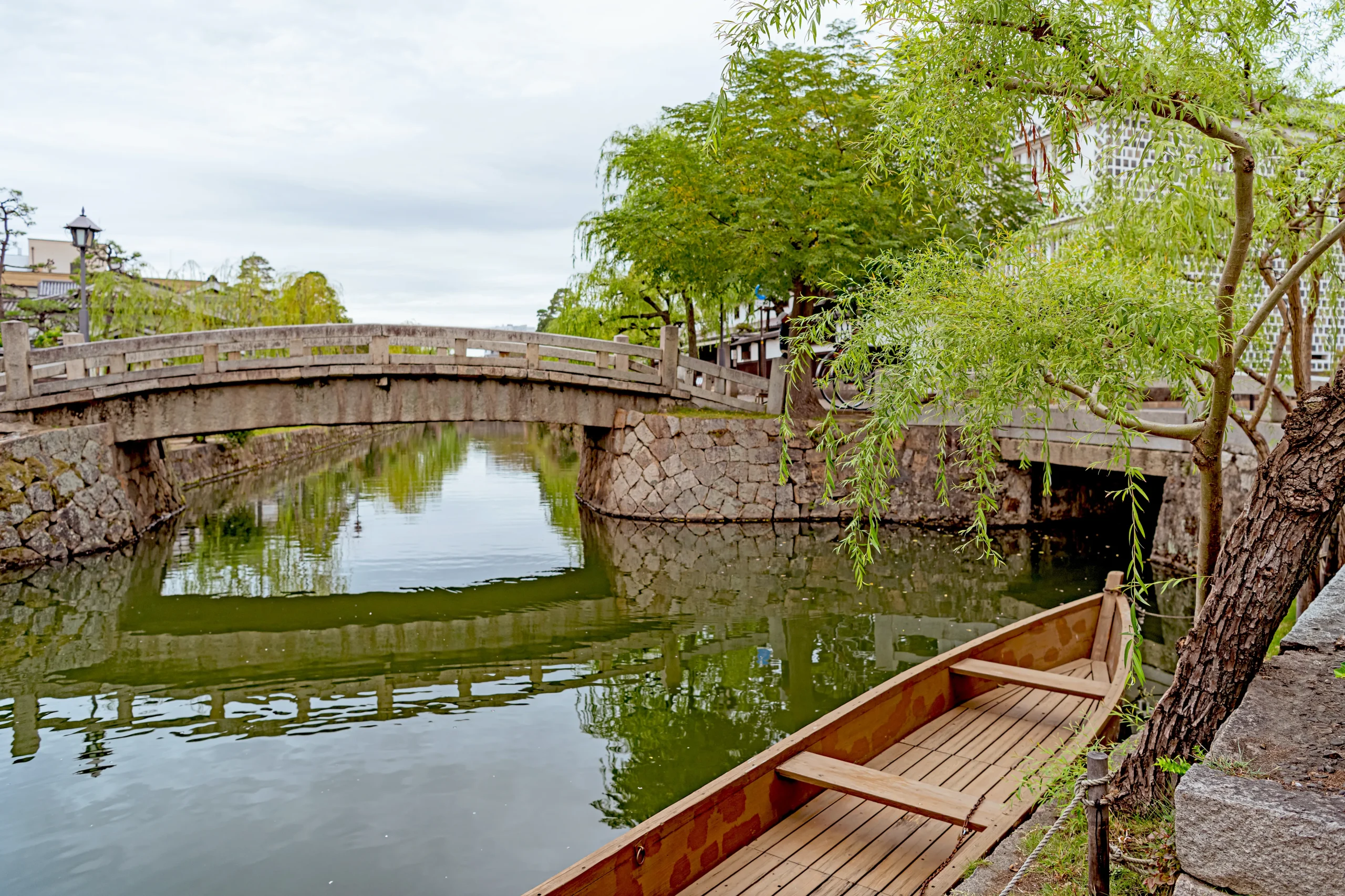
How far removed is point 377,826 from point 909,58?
488cm

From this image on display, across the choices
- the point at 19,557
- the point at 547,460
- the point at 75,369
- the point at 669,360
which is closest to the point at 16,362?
the point at 75,369

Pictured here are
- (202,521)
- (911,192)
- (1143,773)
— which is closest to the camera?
(1143,773)

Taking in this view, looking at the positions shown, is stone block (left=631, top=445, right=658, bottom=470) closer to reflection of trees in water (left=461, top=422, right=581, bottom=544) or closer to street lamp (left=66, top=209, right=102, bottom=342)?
reflection of trees in water (left=461, top=422, right=581, bottom=544)

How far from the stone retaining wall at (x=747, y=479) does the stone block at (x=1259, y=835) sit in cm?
1315

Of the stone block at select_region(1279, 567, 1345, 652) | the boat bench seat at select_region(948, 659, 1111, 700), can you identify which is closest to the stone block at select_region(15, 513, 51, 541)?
the boat bench seat at select_region(948, 659, 1111, 700)

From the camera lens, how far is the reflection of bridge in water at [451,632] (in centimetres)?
750

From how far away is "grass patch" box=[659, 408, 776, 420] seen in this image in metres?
15.9

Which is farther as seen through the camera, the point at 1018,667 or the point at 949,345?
the point at 1018,667

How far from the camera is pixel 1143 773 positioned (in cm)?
338

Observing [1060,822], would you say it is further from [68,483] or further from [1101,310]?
[68,483]

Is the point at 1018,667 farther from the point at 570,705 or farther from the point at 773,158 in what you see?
the point at 773,158

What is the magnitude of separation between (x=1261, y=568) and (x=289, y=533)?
48.0ft

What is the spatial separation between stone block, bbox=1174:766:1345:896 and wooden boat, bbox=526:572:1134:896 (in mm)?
1117

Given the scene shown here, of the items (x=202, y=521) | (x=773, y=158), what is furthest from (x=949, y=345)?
(x=202, y=521)
